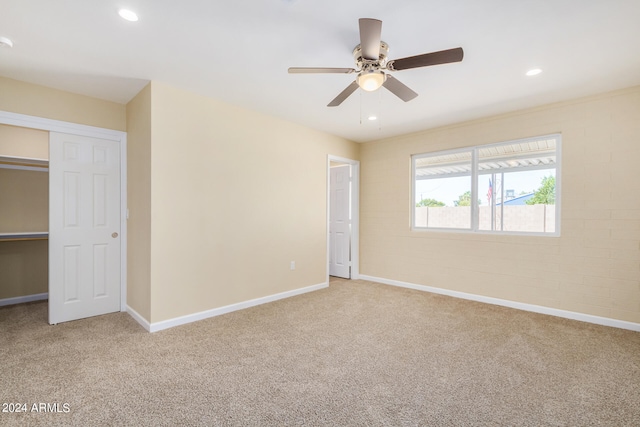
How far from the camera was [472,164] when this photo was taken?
14.1 ft

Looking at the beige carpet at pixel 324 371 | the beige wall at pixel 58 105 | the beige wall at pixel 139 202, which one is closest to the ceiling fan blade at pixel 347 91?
the beige wall at pixel 139 202

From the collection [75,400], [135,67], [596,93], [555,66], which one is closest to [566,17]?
[555,66]

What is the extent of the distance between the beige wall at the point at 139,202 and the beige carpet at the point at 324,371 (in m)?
0.39

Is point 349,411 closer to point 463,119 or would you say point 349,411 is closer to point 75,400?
point 75,400

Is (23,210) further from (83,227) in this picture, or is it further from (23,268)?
(83,227)

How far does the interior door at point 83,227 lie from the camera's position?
3230 millimetres

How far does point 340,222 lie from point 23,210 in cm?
472

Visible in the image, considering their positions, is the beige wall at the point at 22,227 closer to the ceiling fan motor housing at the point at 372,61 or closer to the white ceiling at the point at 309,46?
the white ceiling at the point at 309,46

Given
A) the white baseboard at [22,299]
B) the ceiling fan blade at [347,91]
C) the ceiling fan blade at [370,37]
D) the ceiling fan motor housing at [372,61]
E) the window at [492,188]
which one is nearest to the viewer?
the ceiling fan blade at [370,37]

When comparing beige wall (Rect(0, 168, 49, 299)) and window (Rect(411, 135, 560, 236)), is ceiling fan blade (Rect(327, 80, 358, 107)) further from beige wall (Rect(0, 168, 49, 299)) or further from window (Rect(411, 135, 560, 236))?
beige wall (Rect(0, 168, 49, 299))

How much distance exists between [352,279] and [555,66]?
4.09m

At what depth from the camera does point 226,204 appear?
11.9ft

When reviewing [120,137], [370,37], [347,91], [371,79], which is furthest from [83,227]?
[370,37]

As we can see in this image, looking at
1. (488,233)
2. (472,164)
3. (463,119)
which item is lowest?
(488,233)
